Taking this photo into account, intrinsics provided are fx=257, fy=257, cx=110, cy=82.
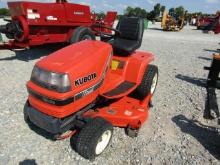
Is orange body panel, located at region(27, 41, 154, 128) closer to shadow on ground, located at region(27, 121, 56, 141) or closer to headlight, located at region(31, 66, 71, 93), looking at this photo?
headlight, located at region(31, 66, 71, 93)

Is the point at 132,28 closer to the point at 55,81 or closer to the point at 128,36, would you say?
the point at 128,36

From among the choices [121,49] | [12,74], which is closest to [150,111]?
[121,49]

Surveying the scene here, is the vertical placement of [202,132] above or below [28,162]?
above

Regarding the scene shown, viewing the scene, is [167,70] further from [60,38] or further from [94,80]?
[94,80]

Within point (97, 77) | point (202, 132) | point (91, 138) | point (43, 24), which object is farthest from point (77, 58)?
point (43, 24)

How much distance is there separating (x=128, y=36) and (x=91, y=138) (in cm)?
192

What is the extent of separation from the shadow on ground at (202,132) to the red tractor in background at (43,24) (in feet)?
9.39

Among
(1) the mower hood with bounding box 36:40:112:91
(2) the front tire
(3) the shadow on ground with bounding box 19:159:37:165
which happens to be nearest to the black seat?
(1) the mower hood with bounding box 36:40:112:91

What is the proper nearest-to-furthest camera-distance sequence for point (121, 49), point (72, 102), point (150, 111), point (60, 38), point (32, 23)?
point (72, 102) → point (121, 49) → point (150, 111) → point (32, 23) → point (60, 38)

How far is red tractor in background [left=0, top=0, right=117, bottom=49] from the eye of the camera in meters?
6.07

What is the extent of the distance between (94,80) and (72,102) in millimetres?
398

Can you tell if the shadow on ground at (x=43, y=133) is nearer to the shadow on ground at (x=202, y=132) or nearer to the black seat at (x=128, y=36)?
the black seat at (x=128, y=36)

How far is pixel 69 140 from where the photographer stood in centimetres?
315

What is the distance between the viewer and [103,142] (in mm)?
2953
